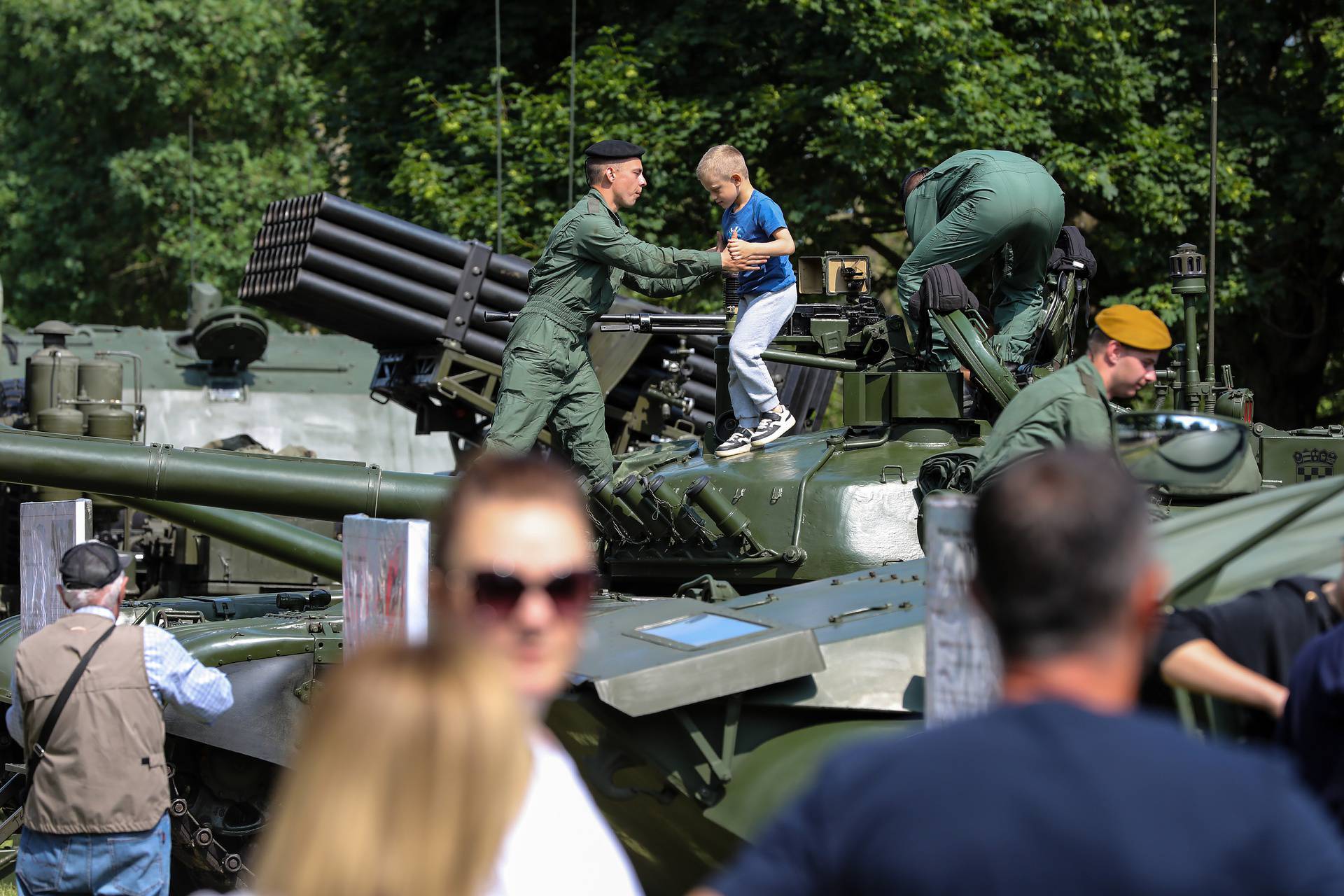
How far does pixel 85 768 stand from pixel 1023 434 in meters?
2.86

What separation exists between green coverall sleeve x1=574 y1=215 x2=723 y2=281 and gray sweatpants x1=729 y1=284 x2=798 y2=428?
33cm

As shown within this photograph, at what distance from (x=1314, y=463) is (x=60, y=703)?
4540 mm

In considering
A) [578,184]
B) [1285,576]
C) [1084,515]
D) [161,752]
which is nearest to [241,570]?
[578,184]

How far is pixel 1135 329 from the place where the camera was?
4738 millimetres

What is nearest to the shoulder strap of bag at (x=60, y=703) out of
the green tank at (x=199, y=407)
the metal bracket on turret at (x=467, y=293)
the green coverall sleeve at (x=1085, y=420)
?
the green coverall sleeve at (x=1085, y=420)

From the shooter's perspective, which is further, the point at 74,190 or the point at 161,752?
the point at 74,190

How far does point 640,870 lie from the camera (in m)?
5.16

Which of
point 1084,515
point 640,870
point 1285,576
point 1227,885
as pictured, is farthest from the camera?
point 640,870

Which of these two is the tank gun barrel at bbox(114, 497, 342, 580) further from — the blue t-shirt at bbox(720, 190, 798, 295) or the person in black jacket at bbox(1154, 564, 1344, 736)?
the person in black jacket at bbox(1154, 564, 1344, 736)

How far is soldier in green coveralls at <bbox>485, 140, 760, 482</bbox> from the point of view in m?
7.39

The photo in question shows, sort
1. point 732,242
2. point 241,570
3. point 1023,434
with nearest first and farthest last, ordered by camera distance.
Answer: point 1023,434
point 732,242
point 241,570

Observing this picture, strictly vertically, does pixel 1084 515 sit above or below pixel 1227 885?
above

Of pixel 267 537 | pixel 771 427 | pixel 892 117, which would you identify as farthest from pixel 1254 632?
pixel 892 117

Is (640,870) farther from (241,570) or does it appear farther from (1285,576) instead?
(241,570)
